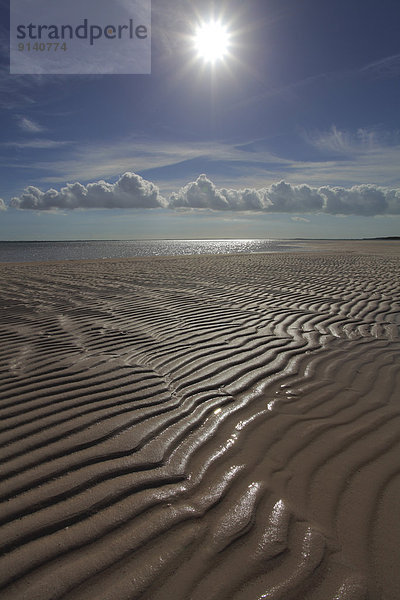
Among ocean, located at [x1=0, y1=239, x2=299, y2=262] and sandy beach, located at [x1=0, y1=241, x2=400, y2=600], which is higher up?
ocean, located at [x1=0, y1=239, x2=299, y2=262]

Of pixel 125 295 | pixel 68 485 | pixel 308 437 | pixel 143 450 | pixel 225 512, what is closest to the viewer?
pixel 225 512

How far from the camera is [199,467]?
2385 mm

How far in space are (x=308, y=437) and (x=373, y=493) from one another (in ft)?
2.10

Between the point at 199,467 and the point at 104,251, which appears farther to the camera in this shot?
the point at 104,251

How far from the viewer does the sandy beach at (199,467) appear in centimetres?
165

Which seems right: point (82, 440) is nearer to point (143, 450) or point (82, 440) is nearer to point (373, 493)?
point (143, 450)

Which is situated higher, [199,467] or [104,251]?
[104,251]

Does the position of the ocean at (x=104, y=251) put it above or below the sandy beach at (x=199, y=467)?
above

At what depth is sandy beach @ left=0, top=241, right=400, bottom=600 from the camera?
165 centimetres

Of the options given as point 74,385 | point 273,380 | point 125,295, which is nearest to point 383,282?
point 125,295

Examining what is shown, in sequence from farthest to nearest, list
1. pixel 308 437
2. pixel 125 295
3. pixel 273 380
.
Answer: pixel 125 295
pixel 273 380
pixel 308 437

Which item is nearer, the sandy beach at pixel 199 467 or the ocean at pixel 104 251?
the sandy beach at pixel 199 467

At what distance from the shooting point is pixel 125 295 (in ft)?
29.9

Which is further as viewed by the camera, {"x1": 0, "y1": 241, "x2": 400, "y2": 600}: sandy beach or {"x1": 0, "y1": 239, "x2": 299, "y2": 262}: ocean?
{"x1": 0, "y1": 239, "x2": 299, "y2": 262}: ocean
